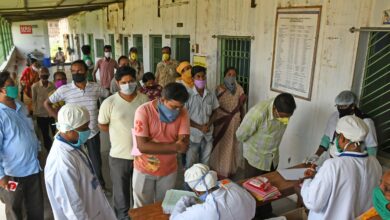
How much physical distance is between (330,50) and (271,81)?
98 centimetres

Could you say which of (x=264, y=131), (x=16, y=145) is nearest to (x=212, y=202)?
(x=264, y=131)

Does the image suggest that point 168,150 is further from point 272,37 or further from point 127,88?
point 272,37

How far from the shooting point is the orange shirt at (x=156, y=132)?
241cm

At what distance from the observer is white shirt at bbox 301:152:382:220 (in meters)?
1.80

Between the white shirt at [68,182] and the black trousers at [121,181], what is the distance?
2.84 ft

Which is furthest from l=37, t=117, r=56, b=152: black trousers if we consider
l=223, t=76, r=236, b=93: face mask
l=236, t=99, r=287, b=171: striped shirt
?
l=236, t=99, r=287, b=171: striped shirt

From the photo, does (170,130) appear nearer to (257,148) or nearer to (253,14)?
(257,148)

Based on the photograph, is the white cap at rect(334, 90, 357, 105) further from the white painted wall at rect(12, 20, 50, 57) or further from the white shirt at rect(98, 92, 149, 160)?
the white painted wall at rect(12, 20, 50, 57)

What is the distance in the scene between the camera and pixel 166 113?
94.7 inches

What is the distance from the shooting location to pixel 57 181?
5.94ft

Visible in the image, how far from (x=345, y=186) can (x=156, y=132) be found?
4.52 ft

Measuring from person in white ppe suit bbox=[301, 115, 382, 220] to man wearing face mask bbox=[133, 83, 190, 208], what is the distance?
3.54 feet

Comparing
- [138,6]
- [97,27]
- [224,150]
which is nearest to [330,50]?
[224,150]

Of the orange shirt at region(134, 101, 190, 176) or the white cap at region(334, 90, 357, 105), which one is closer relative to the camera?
the orange shirt at region(134, 101, 190, 176)
